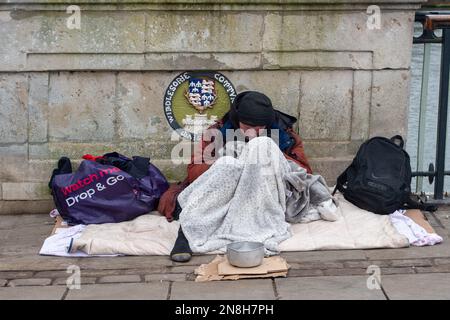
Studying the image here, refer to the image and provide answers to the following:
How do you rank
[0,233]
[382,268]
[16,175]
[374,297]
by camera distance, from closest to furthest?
[374,297] → [382,268] → [0,233] → [16,175]

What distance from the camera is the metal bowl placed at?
4414 mm

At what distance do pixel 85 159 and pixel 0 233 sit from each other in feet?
2.64

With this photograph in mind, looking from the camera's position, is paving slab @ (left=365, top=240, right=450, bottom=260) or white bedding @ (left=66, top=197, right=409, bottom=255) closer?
paving slab @ (left=365, top=240, right=450, bottom=260)

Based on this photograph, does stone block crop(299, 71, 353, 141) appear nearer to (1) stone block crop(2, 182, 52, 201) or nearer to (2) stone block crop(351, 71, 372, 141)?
(2) stone block crop(351, 71, 372, 141)

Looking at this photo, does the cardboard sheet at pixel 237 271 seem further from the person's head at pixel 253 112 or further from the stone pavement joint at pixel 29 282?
the person's head at pixel 253 112

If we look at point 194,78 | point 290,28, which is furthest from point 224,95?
point 290,28

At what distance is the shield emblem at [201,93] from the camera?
5.73 meters

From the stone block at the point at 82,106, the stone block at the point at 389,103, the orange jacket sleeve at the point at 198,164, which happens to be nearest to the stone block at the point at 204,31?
the stone block at the point at 82,106

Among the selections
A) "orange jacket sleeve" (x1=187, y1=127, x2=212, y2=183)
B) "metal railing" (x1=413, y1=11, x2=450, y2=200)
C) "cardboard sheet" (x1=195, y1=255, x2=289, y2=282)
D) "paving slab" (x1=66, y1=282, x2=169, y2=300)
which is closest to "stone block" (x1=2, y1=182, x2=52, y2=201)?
"orange jacket sleeve" (x1=187, y1=127, x2=212, y2=183)

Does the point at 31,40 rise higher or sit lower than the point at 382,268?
higher

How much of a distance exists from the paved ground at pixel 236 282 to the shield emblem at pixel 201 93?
1.43 meters

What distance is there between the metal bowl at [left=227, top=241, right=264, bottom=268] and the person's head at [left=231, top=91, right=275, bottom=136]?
1.06m

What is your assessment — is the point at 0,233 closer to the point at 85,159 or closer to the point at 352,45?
the point at 85,159

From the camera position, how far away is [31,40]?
556 centimetres
